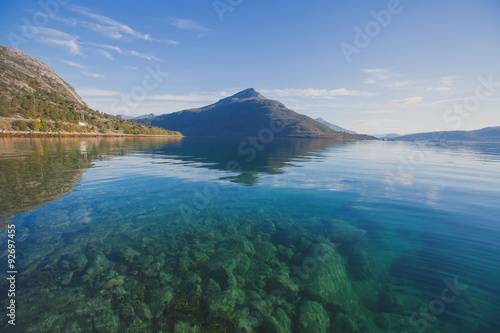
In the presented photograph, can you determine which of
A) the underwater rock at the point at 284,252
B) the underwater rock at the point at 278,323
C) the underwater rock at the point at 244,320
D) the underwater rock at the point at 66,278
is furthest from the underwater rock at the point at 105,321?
the underwater rock at the point at 284,252

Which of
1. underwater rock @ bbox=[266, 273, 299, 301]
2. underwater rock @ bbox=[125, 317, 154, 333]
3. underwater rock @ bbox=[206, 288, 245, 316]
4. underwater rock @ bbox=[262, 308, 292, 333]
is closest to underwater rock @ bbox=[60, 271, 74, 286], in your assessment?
underwater rock @ bbox=[125, 317, 154, 333]

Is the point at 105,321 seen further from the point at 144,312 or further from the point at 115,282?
the point at 115,282

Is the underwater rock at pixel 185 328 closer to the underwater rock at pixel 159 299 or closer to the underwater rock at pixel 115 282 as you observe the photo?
the underwater rock at pixel 159 299

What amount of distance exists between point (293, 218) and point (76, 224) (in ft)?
50.9

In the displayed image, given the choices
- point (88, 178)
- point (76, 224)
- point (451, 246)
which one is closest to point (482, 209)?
point (451, 246)

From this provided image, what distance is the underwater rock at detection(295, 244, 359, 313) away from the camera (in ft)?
29.0

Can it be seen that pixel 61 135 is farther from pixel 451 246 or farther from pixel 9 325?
pixel 451 246

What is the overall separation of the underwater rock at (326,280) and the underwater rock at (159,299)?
5.71 m

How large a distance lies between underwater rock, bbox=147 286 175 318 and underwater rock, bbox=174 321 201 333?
3.10ft

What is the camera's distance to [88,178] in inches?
1046

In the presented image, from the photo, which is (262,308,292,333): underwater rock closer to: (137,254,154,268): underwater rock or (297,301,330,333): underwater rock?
(297,301,330,333): underwater rock

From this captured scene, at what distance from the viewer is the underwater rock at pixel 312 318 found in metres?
7.47

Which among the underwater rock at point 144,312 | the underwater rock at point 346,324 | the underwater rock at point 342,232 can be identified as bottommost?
the underwater rock at point 346,324

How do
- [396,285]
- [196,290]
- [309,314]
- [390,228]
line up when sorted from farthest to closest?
1. [390,228]
2. [396,285]
3. [196,290]
4. [309,314]
